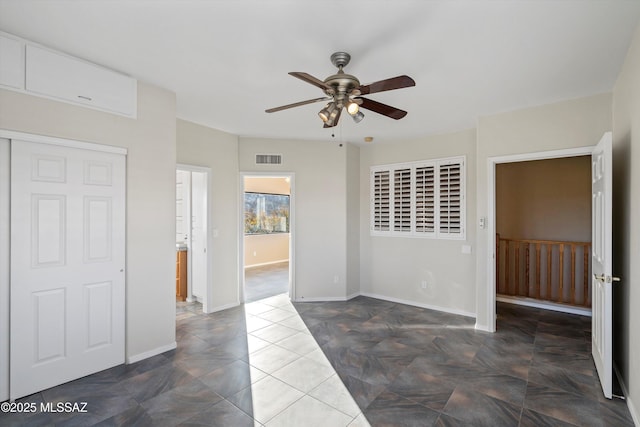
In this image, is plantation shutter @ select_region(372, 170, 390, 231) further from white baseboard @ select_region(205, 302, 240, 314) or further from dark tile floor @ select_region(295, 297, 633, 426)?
white baseboard @ select_region(205, 302, 240, 314)

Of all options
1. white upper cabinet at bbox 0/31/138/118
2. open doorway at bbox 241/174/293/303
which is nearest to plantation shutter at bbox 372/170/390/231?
open doorway at bbox 241/174/293/303

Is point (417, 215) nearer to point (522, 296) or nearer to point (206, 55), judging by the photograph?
point (522, 296)

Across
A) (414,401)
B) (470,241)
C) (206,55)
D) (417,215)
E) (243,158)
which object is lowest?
(414,401)

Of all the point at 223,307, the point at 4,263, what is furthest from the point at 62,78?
the point at 223,307

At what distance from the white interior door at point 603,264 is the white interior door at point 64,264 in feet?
13.9

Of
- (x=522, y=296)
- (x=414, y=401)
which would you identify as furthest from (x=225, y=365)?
(x=522, y=296)

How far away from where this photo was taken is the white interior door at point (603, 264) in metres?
2.57

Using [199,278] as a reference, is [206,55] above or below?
above

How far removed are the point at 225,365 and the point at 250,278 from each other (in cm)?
423

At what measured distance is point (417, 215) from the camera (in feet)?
17.2

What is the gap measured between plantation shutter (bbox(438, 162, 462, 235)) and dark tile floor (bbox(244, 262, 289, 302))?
3120mm

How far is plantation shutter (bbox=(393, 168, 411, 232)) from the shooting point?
5.36 metres

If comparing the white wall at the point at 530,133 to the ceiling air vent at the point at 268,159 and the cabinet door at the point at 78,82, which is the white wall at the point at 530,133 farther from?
the cabinet door at the point at 78,82

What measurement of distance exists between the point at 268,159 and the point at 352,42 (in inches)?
125
